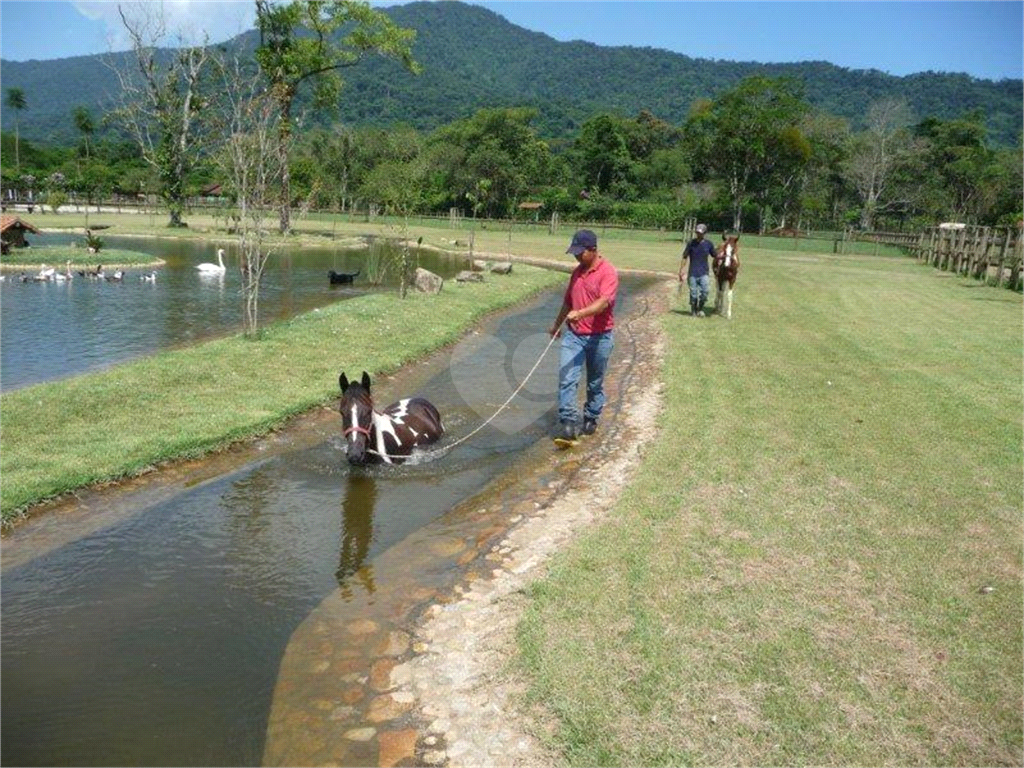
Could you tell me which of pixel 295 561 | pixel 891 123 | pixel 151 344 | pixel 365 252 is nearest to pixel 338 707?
pixel 295 561

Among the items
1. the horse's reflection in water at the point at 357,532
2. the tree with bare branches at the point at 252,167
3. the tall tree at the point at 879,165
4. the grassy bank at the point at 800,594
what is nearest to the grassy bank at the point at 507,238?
the tree with bare branches at the point at 252,167

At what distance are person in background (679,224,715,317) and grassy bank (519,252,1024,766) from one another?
6.58 metres

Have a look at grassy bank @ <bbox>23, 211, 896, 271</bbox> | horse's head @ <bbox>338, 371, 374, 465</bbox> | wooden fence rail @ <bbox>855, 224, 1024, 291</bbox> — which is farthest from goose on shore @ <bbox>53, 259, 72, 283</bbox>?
wooden fence rail @ <bbox>855, 224, 1024, 291</bbox>

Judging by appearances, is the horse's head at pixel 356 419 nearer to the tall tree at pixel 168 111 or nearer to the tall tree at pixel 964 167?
the tall tree at pixel 168 111

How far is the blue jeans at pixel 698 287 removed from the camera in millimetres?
17328

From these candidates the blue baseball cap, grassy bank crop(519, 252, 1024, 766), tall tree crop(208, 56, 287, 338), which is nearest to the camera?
grassy bank crop(519, 252, 1024, 766)

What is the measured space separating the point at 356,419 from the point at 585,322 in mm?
2912

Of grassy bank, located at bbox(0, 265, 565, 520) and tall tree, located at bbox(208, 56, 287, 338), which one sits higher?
tall tree, located at bbox(208, 56, 287, 338)

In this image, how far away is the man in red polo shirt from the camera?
8.48m

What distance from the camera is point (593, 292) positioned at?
28.0 feet

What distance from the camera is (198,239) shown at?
44.6 metres

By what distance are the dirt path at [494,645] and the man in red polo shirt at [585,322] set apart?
79cm

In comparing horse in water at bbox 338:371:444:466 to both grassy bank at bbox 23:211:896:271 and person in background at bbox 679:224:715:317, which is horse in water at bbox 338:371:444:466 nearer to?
person in background at bbox 679:224:715:317

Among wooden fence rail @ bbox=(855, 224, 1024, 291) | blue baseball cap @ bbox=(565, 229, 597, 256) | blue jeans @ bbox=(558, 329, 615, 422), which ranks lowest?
blue jeans @ bbox=(558, 329, 615, 422)
